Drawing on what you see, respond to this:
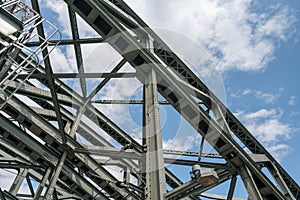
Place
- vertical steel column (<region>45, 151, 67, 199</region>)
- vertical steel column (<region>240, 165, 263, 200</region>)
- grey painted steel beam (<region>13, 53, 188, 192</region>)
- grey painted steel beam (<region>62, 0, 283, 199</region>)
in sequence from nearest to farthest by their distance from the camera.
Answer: grey painted steel beam (<region>62, 0, 283, 199</region>), vertical steel column (<region>45, 151, 67, 199</region>), vertical steel column (<region>240, 165, 263, 200</region>), grey painted steel beam (<region>13, 53, 188, 192</region>)

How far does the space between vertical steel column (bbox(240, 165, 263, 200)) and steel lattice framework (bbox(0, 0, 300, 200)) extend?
33mm

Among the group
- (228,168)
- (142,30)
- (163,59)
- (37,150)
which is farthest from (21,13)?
(228,168)

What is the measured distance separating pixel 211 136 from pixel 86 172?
5479 mm

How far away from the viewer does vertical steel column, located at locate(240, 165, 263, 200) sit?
1012 cm

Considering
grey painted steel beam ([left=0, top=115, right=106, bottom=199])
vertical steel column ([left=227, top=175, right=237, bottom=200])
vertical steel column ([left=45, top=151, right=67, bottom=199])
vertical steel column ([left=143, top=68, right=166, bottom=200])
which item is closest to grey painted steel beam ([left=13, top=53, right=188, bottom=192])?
grey painted steel beam ([left=0, top=115, right=106, bottom=199])

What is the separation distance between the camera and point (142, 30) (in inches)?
380

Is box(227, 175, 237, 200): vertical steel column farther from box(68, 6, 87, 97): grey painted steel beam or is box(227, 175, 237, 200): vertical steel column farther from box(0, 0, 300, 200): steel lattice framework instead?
box(68, 6, 87, 97): grey painted steel beam

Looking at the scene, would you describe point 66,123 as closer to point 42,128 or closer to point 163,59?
point 42,128

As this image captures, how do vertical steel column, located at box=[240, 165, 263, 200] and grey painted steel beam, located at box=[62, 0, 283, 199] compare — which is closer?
grey painted steel beam, located at box=[62, 0, 283, 199]

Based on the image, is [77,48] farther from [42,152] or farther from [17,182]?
[17,182]

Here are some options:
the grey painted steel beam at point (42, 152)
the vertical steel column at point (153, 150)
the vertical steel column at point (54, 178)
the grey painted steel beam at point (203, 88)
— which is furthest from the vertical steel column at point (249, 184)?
the vertical steel column at point (54, 178)

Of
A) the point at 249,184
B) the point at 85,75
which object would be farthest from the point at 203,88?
the point at 85,75

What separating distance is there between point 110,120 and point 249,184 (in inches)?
268

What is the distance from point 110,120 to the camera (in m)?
14.3
